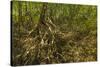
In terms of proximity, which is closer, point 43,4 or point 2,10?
point 2,10

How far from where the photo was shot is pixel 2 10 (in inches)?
105

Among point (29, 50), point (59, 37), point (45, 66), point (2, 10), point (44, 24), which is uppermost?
point (2, 10)

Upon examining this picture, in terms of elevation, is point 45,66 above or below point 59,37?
below

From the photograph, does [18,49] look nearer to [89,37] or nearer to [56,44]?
[56,44]

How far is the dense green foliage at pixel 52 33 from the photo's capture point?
2.74m

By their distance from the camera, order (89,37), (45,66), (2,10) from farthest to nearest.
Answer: (89,37) < (45,66) < (2,10)

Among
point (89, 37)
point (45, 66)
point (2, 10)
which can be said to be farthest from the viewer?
point (89, 37)

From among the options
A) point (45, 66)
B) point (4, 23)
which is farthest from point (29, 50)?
point (4, 23)

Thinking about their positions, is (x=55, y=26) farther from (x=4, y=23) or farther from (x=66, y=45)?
(x=4, y=23)

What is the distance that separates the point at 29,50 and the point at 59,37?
0.48 meters

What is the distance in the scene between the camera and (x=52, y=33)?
289cm

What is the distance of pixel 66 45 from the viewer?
2961 mm

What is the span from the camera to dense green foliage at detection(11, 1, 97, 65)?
274 cm

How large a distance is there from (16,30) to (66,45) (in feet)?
2.54
